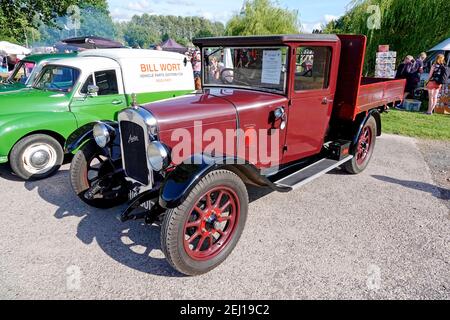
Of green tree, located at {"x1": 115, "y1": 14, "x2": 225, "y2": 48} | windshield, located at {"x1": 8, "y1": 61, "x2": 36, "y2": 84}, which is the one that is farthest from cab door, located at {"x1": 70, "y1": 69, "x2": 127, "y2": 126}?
green tree, located at {"x1": 115, "y1": 14, "x2": 225, "y2": 48}

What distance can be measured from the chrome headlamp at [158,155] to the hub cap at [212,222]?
1.41 feet

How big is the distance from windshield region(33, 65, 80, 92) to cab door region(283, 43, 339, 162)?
3.62 meters

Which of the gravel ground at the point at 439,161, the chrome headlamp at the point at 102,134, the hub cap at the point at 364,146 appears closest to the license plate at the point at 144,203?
the chrome headlamp at the point at 102,134

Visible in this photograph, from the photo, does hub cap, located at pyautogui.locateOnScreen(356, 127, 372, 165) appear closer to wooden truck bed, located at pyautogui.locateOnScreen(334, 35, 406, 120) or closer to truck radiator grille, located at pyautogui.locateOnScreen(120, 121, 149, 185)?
wooden truck bed, located at pyautogui.locateOnScreen(334, 35, 406, 120)

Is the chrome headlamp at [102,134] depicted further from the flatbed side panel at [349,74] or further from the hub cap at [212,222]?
the flatbed side panel at [349,74]

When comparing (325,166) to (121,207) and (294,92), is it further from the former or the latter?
(121,207)

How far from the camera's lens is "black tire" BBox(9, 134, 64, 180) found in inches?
168

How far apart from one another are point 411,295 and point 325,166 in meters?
1.82

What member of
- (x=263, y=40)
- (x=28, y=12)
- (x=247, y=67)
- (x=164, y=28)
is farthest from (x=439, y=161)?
(x=164, y=28)

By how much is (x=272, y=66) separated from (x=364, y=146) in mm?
2361

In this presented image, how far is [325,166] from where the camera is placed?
391 centimetres

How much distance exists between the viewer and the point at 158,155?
2553 mm

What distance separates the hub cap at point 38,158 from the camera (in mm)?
4371
